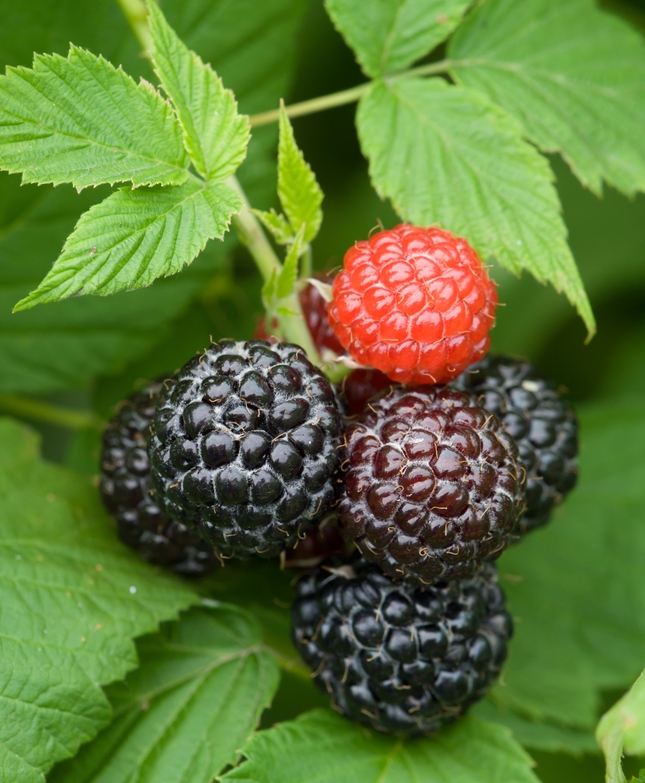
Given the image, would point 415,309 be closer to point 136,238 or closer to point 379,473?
point 379,473

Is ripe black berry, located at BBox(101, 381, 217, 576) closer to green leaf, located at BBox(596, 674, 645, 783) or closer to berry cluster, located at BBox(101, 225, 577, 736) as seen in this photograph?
berry cluster, located at BBox(101, 225, 577, 736)

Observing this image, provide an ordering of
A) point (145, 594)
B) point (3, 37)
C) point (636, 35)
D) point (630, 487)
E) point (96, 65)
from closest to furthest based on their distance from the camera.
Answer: point (96, 65) → point (145, 594) → point (3, 37) → point (636, 35) → point (630, 487)

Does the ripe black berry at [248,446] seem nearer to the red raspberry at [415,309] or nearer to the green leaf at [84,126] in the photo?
the red raspberry at [415,309]

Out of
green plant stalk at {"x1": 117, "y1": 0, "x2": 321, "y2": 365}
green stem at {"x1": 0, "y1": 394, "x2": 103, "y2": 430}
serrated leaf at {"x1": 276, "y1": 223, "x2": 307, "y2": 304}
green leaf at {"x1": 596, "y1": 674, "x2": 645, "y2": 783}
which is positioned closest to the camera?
green leaf at {"x1": 596, "y1": 674, "x2": 645, "y2": 783}

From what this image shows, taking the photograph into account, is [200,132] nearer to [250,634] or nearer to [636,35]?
[250,634]

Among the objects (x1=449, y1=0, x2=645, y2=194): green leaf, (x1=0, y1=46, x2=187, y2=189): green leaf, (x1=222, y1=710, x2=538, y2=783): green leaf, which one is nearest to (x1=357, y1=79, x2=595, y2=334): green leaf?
(x1=449, y1=0, x2=645, y2=194): green leaf

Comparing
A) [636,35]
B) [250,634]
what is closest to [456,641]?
[250,634]

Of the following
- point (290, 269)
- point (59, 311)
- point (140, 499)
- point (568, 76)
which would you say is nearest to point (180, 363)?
point (59, 311)
